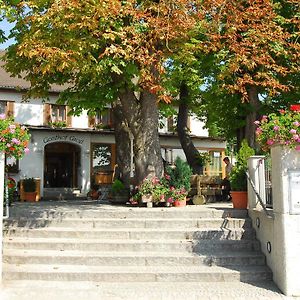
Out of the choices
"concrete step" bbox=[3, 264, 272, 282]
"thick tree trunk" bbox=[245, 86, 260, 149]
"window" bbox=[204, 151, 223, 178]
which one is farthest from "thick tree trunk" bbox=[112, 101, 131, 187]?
"window" bbox=[204, 151, 223, 178]

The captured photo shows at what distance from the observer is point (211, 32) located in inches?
575

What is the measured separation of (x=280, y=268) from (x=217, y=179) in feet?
31.9

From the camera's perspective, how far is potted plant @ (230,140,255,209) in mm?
11180

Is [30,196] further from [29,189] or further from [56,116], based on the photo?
[56,116]

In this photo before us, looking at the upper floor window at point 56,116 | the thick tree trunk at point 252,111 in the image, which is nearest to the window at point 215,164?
the upper floor window at point 56,116

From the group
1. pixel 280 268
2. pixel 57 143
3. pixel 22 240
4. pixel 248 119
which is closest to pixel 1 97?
pixel 57 143

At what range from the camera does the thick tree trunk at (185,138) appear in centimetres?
2222

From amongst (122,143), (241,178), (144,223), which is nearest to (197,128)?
(122,143)

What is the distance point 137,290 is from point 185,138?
15539mm

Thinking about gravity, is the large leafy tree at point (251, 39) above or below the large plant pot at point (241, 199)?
above

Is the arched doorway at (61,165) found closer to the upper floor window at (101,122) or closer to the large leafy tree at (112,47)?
the upper floor window at (101,122)

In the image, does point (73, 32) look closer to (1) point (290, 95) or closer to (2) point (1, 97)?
(1) point (290, 95)

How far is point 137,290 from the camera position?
755 centimetres

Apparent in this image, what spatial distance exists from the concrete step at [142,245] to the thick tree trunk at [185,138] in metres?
12.8
